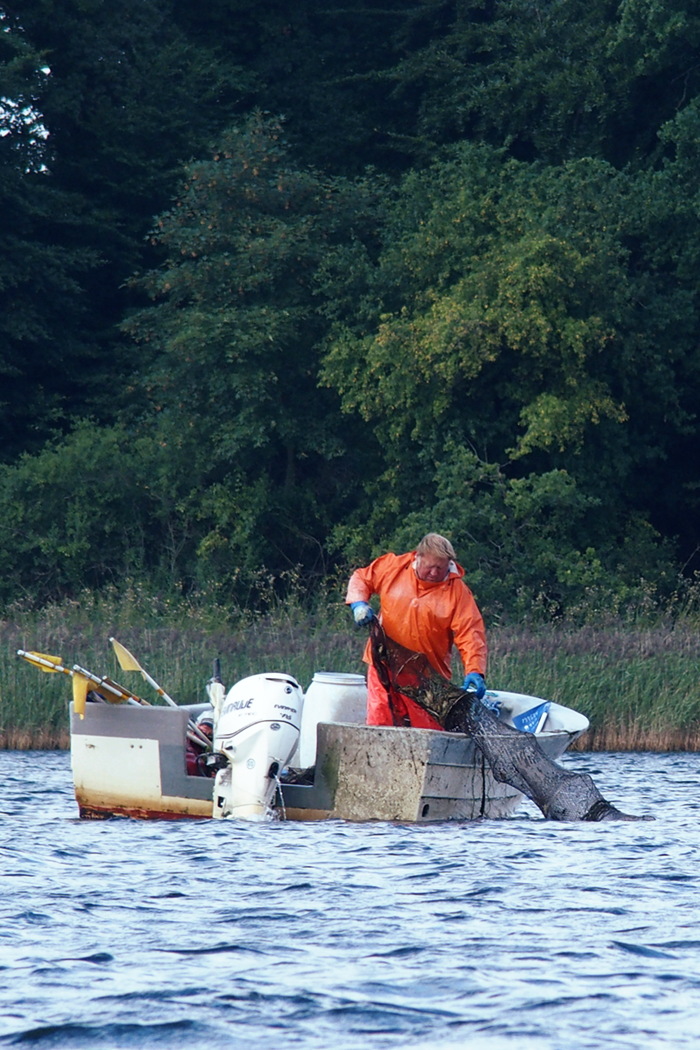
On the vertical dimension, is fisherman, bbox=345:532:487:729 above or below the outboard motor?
above

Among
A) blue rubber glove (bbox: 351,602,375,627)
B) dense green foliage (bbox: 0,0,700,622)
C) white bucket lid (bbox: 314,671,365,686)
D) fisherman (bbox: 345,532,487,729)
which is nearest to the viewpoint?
blue rubber glove (bbox: 351,602,375,627)

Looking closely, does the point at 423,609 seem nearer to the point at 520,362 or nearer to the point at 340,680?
the point at 340,680

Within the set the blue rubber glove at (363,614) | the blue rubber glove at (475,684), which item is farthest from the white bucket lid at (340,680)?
the blue rubber glove at (363,614)

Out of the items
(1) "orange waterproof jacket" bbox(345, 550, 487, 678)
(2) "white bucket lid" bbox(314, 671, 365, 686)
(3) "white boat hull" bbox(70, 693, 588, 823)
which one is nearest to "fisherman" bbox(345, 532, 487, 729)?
(1) "orange waterproof jacket" bbox(345, 550, 487, 678)

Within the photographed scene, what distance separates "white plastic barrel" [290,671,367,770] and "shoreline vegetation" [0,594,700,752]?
4.96 meters

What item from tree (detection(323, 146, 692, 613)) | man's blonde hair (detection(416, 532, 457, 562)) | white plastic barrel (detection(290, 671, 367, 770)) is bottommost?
white plastic barrel (detection(290, 671, 367, 770))

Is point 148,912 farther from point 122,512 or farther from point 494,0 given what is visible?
point 494,0

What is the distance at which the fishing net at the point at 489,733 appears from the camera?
36.2ft

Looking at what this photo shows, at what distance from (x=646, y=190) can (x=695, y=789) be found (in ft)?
51.1

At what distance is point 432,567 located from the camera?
11.1 meters

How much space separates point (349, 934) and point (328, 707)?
415 centimetres

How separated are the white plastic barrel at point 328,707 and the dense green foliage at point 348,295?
39.8ft

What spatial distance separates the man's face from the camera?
438 inches

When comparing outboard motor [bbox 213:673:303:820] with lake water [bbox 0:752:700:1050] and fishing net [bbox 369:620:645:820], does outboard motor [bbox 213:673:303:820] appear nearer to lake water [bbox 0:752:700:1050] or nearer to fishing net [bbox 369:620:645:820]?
lake water [bbox 0:752:700:1050]
